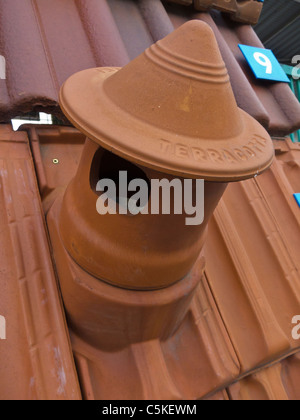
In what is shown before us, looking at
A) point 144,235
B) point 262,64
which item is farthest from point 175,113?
point 262,64

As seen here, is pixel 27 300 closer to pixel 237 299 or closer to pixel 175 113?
pixel 175 113

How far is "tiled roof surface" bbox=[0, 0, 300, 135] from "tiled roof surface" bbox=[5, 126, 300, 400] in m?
0.13

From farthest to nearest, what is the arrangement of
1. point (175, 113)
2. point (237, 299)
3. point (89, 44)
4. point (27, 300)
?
point (89, 44) → point (237, 299) → point (27, 300) → point (175, 113)

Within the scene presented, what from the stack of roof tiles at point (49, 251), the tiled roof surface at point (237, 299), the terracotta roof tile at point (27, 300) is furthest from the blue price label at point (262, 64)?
the terracotta roof tile at point (27, 300)

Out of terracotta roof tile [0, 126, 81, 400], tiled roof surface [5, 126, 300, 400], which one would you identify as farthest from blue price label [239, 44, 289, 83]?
terracotta roof tile [0, 126, 81, 400]

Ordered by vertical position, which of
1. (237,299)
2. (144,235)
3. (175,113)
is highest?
(175,113)

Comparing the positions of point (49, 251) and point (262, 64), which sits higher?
point (262, 64)

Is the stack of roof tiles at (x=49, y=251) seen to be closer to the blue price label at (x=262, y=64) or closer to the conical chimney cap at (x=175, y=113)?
the blue price label at (x=262, y=64)

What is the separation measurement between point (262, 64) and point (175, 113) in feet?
4.31

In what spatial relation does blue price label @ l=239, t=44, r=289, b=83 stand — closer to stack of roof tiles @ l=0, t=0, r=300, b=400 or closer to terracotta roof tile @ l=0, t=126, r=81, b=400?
stack of roof tiles @ l=0, t=0, r=300, b=400

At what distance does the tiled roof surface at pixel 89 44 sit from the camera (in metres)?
1.04

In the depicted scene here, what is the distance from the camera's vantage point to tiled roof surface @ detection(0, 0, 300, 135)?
104 cm

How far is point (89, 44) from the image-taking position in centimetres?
129

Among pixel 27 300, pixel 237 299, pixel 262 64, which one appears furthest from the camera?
pixel 262 64
